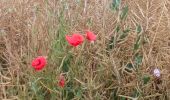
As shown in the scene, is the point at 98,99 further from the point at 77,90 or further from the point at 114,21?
the point at 114,21

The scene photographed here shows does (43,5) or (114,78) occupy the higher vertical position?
(43,5)

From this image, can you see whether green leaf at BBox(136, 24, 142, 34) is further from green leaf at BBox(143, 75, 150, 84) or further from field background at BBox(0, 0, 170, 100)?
green leaf at BBox(143, 75, 150, 84)

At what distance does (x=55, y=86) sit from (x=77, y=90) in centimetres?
10

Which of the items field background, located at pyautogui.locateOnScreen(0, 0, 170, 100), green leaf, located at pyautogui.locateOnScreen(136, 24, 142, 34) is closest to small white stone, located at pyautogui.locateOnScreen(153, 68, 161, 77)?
field background, located at pyautogui.locateOnScreen(0, 0, 170, 100)

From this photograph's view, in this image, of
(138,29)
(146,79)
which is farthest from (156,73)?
(138,29)

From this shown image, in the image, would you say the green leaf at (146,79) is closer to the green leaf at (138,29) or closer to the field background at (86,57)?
the field background at (86,57)

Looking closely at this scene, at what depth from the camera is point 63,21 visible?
1659mm

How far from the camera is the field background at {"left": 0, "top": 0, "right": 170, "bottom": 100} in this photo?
1541 millimetres

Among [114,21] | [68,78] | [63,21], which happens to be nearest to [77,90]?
[68,78]

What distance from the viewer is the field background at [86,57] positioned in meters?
1.54

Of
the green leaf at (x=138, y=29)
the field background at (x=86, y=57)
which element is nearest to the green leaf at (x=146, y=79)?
the field background at (x=86, y=57)

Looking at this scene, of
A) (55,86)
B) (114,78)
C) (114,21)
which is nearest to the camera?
(55,86)

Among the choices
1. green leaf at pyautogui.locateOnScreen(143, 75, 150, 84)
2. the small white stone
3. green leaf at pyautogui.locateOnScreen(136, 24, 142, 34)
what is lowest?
green leaf at pyautogui.locateOnScreen(143, 75, 150, 84)

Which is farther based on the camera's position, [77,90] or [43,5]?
[43,5]
